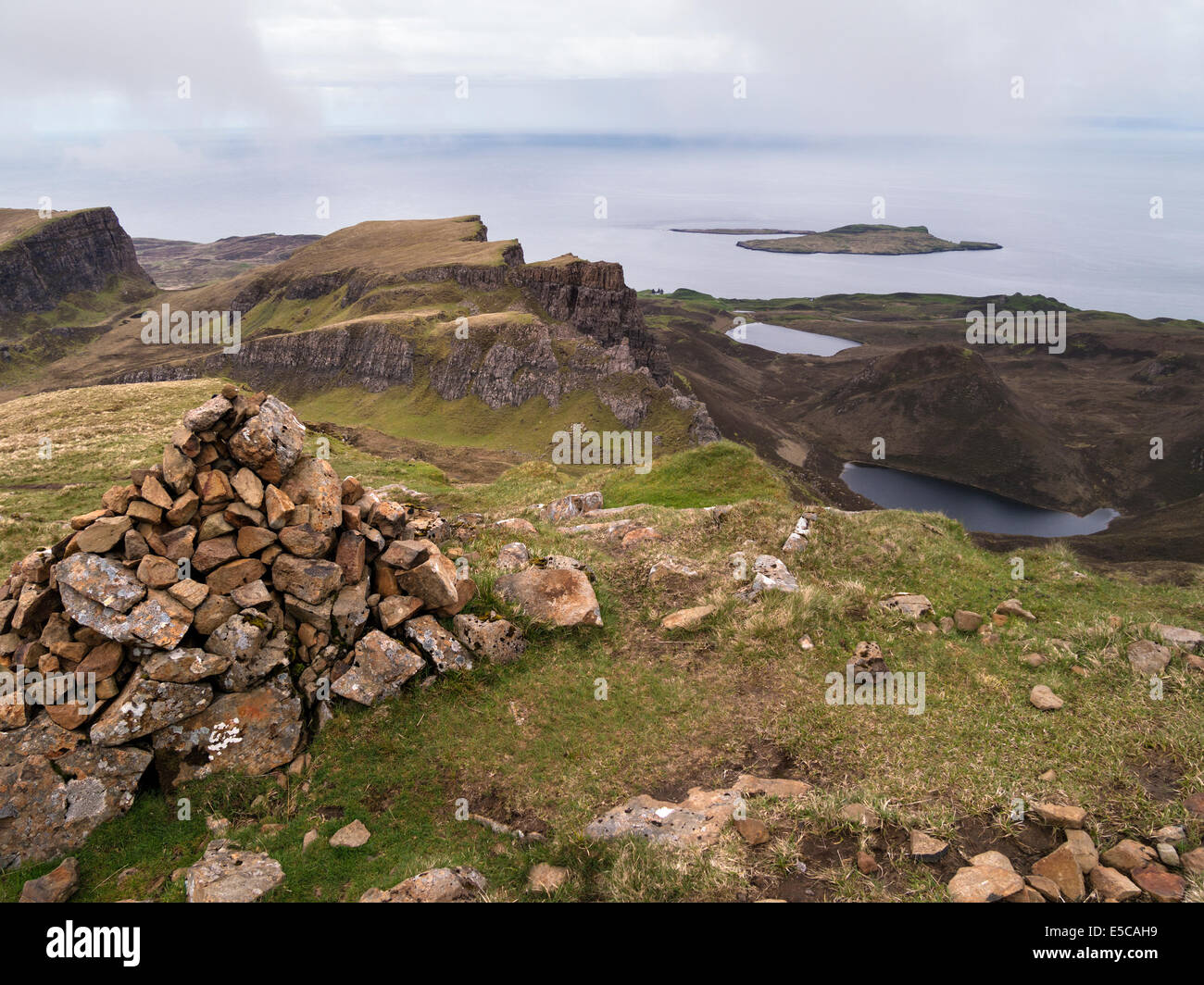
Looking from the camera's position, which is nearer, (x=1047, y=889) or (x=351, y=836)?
(x=1047, y=889)

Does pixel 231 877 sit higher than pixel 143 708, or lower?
lower

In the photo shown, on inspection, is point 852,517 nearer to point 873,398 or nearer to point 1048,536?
point 1048,536

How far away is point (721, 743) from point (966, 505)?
118 meters

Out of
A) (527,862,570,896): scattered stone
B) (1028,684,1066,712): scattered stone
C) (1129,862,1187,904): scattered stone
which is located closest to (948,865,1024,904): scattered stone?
(1129,862,1187,904): scattered stone

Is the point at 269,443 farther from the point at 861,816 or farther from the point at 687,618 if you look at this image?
the point at 861,816

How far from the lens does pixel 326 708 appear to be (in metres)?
14.0

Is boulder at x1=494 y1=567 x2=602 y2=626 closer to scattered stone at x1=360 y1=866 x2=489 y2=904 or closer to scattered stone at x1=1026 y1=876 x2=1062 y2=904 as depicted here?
scattered stone at x1=360 y1=866 x2=489 y2=904

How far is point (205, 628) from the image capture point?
1330 cm

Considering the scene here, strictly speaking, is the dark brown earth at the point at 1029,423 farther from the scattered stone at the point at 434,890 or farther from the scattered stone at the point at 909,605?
the scattered stone at the point at 434,890

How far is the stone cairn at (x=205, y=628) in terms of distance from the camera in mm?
12227

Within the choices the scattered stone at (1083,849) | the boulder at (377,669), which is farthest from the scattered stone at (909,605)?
the boulder at (377,669)

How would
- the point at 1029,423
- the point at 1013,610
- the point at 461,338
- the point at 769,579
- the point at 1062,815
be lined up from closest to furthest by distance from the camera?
the point at 1062,815 < the point at 1013,610 < the point at 769,579 < the point at 1029,423 < the point at 461,338

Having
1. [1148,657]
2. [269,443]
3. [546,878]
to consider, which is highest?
[269,443]

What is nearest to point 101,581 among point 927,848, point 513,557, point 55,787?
point 55,787
